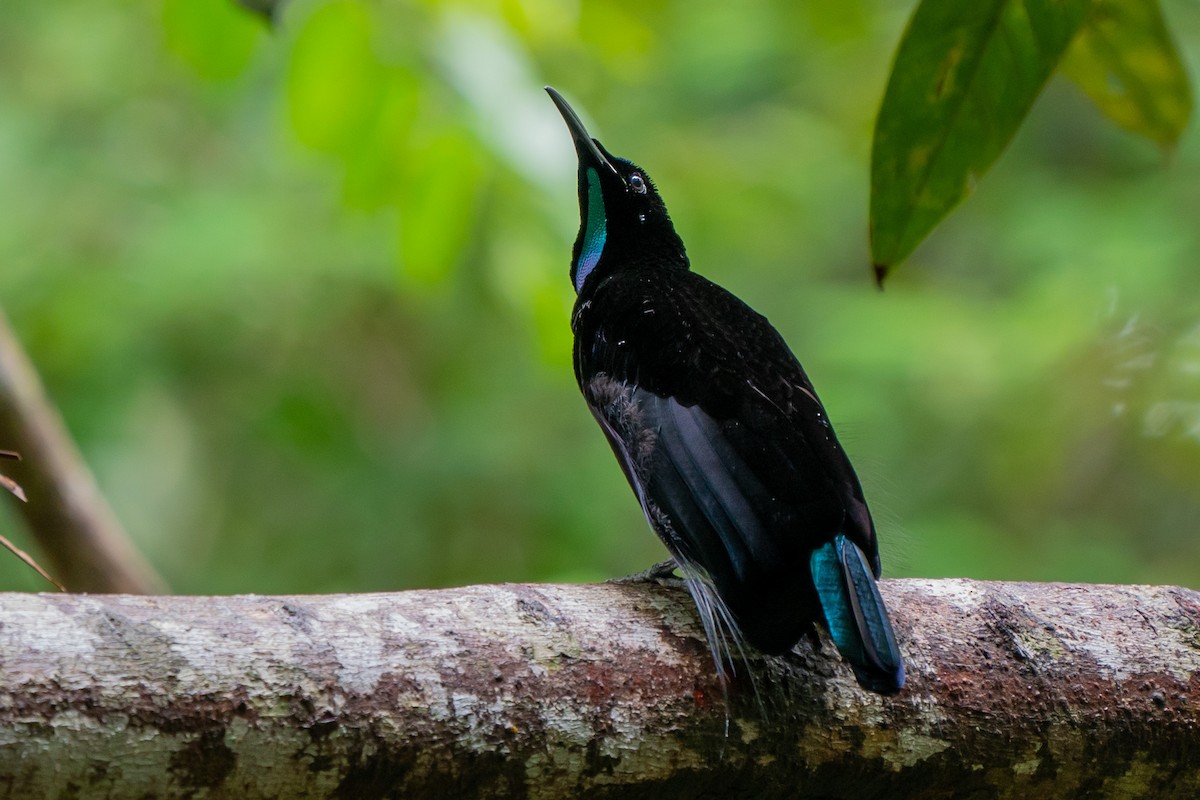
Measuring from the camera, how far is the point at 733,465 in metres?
2.15

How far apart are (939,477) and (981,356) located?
103 centimetres

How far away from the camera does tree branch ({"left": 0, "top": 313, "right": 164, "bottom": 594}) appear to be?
3504 mm

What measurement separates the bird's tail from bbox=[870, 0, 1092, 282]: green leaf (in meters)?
0.48

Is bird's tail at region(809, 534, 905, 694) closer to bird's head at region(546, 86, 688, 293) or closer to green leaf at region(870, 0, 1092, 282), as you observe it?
green leaf at region(870, 0, 1092, 282)

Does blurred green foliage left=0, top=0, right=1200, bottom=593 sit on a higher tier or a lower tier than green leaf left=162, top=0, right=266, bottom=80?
higher

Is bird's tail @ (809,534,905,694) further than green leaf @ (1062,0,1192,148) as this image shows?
No

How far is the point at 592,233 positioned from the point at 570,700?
1670 millimetres

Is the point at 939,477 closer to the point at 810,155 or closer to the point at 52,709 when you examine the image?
the point at 810,155

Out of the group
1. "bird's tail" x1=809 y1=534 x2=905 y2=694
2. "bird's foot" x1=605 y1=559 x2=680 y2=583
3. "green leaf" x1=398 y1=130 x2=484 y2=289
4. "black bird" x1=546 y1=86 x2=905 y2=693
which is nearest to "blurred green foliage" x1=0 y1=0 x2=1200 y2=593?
"green leaf" x1=398 y1=130 x2=484 y2=289

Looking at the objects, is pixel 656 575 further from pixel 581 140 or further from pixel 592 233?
pixel 581 140

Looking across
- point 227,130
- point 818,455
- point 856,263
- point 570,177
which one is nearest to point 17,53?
point 227,130

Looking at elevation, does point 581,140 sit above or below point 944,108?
above

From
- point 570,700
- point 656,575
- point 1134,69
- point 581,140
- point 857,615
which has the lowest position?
point 570,700

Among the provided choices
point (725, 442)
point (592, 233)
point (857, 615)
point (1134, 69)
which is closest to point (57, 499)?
point (592, 233)
